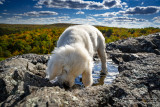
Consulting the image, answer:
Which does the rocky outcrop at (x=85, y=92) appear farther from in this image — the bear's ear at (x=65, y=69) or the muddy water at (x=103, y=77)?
the muddy water at (x=103, y=77)

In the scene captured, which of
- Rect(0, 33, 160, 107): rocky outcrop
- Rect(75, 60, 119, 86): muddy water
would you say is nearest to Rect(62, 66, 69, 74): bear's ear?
Rect(0, 33, 160, 107): rocky outcrop

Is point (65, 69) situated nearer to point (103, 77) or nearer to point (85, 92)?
point (85, 92)

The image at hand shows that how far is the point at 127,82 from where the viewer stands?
3.07 meters

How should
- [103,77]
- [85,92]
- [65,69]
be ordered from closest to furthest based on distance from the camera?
[85,92], [65,69], [103,77]

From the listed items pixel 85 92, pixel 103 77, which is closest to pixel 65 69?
pixel 85 92

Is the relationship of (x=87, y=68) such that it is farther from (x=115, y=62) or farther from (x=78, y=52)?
(x=115, y=62)

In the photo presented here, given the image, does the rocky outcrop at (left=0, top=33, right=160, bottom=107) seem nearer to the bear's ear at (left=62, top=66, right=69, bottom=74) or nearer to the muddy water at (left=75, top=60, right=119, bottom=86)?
the bear's ear at (left=62, top=66, right=69, bottom=74)

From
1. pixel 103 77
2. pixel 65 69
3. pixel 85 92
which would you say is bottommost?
pixel 103 77

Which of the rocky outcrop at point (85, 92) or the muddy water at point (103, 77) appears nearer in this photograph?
the rocky outcrop at point (85, 92)

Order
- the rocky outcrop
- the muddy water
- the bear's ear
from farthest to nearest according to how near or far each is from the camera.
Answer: the muddy water, the bear's ear, the rocky outcrop

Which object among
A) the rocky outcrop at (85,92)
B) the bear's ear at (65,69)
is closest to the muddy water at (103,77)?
the rocky outcrop at (85,92)

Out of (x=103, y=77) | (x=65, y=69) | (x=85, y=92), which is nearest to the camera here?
(x=85, y=92)

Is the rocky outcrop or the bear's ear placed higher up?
the bear's ear

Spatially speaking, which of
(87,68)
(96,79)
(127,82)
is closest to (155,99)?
(127,82)
